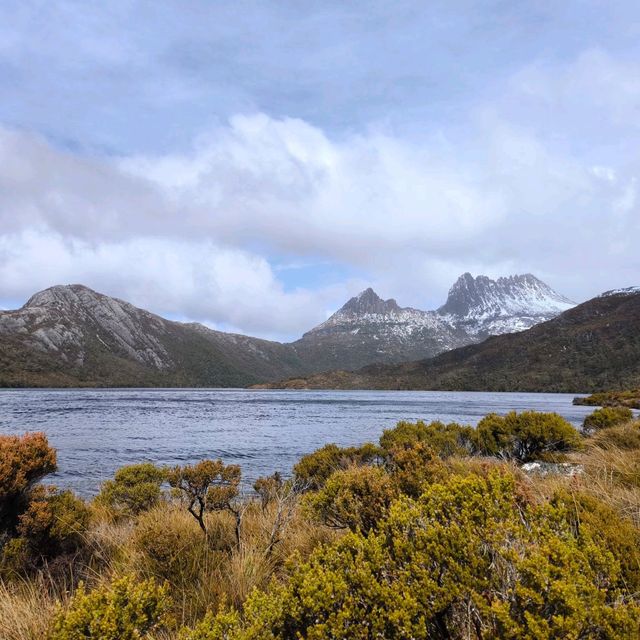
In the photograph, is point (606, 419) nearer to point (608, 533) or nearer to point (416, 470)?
point (416, 470)

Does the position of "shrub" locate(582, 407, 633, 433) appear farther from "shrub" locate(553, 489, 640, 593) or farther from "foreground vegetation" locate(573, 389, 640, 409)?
"foreground vegetation" locate(573, 389, 640, 409)

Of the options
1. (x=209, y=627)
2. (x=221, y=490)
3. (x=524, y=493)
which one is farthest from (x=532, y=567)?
(x=221, y=490)

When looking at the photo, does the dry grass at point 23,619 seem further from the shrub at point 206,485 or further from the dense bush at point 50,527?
the shrub at point 206,485

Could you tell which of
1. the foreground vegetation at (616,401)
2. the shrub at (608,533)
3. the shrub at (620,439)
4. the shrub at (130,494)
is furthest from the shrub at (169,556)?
the foreground vegetation at (616,401)

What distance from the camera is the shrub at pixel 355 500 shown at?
5.43 m

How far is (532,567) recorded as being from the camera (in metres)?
2.51

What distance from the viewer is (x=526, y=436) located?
1708cm

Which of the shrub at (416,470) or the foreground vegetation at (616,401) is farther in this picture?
the foreground vegetation at (616,401)

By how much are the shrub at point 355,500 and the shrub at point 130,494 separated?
6450mm

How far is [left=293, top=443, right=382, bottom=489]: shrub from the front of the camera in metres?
13.9

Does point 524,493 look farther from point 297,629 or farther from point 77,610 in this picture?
point 77,610

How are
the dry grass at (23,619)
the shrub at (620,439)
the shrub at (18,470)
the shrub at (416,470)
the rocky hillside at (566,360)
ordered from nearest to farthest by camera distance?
the dry grass at (23,619) < the shrub at (416,470) < the shrub at (18,470) < the shrub at (620,439) < the rocky hillside at (566,360)

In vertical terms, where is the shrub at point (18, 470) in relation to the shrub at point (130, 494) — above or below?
above

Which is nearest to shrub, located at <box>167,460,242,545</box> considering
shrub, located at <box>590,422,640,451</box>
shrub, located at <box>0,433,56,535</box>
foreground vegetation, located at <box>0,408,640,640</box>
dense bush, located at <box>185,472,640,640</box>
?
foreground vegetation, located at <box>0,408,640,640</box>
